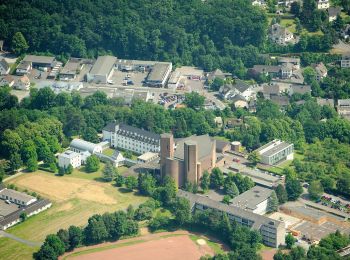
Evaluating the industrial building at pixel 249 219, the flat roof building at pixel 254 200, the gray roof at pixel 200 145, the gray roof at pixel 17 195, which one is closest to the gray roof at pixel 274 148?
the gray roof at pixel 200 145

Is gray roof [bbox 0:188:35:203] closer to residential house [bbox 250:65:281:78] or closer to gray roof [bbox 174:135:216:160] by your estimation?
gray roof [bbox 174:135:216:160]

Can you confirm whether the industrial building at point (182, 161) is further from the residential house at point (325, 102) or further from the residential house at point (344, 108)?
the residential house at point (344, 108)

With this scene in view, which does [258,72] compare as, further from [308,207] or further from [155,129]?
[308,207]

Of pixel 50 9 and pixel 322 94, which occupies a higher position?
pixel 50 9

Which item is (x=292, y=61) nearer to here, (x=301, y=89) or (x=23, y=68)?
(x=301, y=89)

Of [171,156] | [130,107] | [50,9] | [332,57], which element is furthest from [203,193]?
[50,9]

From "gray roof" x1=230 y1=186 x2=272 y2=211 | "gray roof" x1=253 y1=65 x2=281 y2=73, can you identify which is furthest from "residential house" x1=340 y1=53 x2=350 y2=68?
"gray roof" x1=230 y1=186 x2=272 y2=211

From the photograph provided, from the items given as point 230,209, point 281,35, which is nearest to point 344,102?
point 281,35
